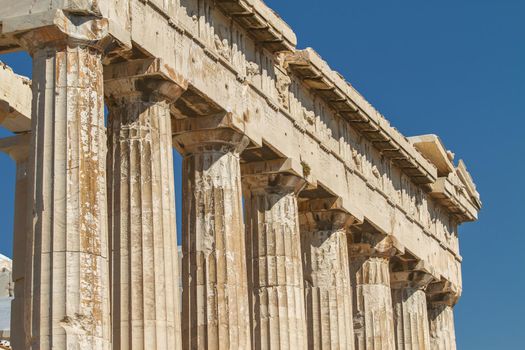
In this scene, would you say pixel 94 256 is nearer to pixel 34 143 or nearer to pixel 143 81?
pixel 34 143

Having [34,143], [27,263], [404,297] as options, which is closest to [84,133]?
[34,143]

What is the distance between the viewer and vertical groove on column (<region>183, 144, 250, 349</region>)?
32719mm

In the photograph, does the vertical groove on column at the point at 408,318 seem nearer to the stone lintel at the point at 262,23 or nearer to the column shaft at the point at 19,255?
the stone lintel at the point at 262,23

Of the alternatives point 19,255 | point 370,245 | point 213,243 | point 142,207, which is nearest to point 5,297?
point 370,245

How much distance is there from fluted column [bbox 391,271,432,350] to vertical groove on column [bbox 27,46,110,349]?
23.0 m

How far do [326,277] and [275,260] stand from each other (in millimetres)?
4125

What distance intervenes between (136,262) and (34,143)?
3.82 m

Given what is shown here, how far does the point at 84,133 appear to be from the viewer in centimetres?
2692

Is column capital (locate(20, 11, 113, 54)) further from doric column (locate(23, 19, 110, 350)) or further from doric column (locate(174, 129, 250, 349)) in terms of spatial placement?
doric column (locate(174, 129, 250, 349))

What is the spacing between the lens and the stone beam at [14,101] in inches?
1406

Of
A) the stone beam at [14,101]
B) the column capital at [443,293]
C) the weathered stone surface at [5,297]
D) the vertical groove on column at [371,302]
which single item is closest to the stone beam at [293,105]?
the column capital at [443,293]

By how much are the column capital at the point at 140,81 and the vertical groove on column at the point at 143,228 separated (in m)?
0.15

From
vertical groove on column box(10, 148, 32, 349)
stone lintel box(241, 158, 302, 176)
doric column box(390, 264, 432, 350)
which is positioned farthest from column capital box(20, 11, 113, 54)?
doric column box(390, 264, 432, 350)

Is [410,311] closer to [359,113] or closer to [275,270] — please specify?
[359,113]
